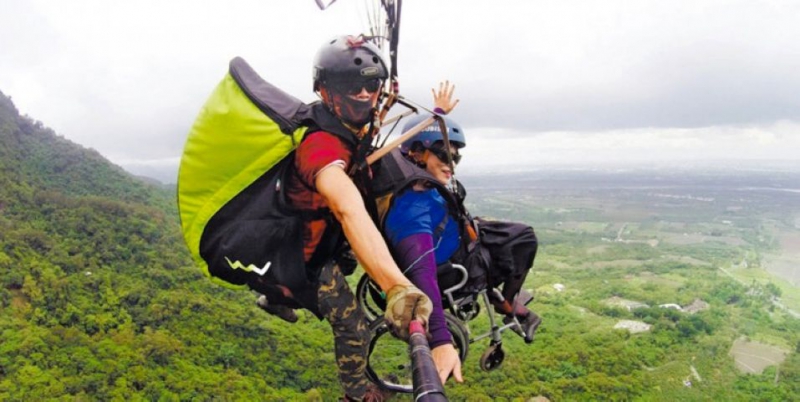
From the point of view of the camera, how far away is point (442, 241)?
272cm

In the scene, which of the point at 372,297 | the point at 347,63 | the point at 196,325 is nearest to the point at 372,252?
the point at 347,63

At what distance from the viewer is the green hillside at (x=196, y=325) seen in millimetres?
38938

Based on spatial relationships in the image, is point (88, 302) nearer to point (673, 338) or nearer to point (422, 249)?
point (422, 249)

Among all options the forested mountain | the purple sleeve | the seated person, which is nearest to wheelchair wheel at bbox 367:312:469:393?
the seated person

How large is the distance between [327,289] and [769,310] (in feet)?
316

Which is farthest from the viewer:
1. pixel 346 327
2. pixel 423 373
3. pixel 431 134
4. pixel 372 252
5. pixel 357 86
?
pixel 431 134

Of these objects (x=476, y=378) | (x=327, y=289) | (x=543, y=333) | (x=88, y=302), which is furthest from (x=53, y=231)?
(x=327, y=289)

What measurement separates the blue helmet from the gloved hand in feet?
4.69

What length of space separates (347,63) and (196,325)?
5075 centimetres

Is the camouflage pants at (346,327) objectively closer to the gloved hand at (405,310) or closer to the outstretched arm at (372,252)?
the outstretched arm at (372,252)

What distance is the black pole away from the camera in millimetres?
1240

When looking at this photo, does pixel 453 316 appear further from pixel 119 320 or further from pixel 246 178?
pixel 119 320

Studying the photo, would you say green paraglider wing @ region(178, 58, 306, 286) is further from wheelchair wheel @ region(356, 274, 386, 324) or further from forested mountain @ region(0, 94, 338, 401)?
forested mountain @ region(0, 94, 338, 401)

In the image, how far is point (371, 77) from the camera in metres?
2.29
